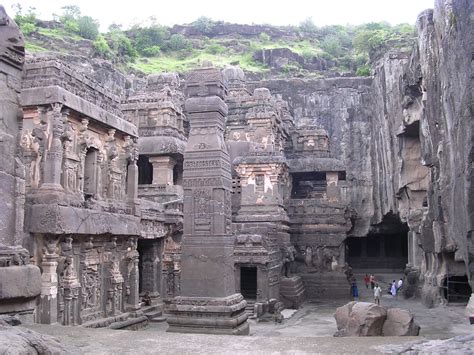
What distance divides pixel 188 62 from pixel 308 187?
30680mm

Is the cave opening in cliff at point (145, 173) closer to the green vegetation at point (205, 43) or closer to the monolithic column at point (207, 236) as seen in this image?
the monolithic column at point (207, 236)

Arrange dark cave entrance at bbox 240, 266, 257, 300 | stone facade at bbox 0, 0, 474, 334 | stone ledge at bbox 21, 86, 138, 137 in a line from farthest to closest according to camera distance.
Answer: dark cave entrance at bbox 240, 266, 257, 300 < stone ledge at bbox 21, 86, 138, 137 < stone facade at bbox 0, 0, 474, 334

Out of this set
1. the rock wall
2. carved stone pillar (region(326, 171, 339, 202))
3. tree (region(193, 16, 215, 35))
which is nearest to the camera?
carved stone pillar (region(326, 171, 339, 202))

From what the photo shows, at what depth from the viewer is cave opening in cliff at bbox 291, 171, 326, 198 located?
31469mm

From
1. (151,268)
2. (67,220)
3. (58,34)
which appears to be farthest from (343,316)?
(58,34)

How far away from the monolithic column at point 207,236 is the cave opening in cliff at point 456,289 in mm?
11436

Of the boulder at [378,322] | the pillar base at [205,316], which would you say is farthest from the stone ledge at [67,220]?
the boulder at [378,322]

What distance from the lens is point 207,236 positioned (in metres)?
10.6

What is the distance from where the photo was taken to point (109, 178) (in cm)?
1611

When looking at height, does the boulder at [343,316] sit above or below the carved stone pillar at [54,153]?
below

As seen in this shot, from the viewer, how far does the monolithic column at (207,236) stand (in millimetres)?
10414

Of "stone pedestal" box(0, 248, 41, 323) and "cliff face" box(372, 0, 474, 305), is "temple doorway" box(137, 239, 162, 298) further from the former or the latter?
"stone pedestal" box(0, 248, 41, 323)

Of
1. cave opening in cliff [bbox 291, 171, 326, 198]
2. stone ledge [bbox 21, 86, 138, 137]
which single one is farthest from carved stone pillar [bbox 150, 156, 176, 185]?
cave opening in cliff [bbox 291, 171, 326, 198]

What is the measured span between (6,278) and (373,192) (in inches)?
1262
